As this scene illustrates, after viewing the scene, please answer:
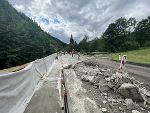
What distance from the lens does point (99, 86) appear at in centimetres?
967

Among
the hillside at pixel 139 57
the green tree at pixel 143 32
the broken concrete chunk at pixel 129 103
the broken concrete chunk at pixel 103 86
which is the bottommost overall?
the hillside at pixel 139 57

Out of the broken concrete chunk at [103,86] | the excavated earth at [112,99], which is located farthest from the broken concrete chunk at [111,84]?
the broken concrete chunk at [103,86]

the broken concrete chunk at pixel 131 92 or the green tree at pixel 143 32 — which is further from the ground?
the green tree at pixel 143 32

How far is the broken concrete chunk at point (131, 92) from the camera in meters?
7.63

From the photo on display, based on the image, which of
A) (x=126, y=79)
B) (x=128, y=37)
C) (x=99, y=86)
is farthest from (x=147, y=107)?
(x=128, y=37)

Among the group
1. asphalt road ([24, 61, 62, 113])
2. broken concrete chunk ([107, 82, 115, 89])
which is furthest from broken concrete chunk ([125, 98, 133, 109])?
asphalt road ([24, 61, 62, 113])

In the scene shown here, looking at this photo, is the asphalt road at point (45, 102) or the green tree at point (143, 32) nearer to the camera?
the asphalt road at point (45, 102)

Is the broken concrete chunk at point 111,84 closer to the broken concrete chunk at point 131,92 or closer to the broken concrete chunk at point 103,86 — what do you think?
the broken concrete chunk at point 103,86

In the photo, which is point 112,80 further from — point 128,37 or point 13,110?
point 128,37

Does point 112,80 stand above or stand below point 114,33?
below

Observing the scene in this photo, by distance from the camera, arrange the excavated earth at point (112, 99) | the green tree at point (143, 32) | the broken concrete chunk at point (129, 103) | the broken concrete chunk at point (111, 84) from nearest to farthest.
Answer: the excavated earth at point (112, 99) < the broken concrete chunk at point (129, 103) < the broken concrete chunk at point (111, 84) < the green tree at point (143, 32)

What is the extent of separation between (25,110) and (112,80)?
4.59 metres

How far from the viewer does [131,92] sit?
7789mm

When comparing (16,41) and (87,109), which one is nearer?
(87,109)
